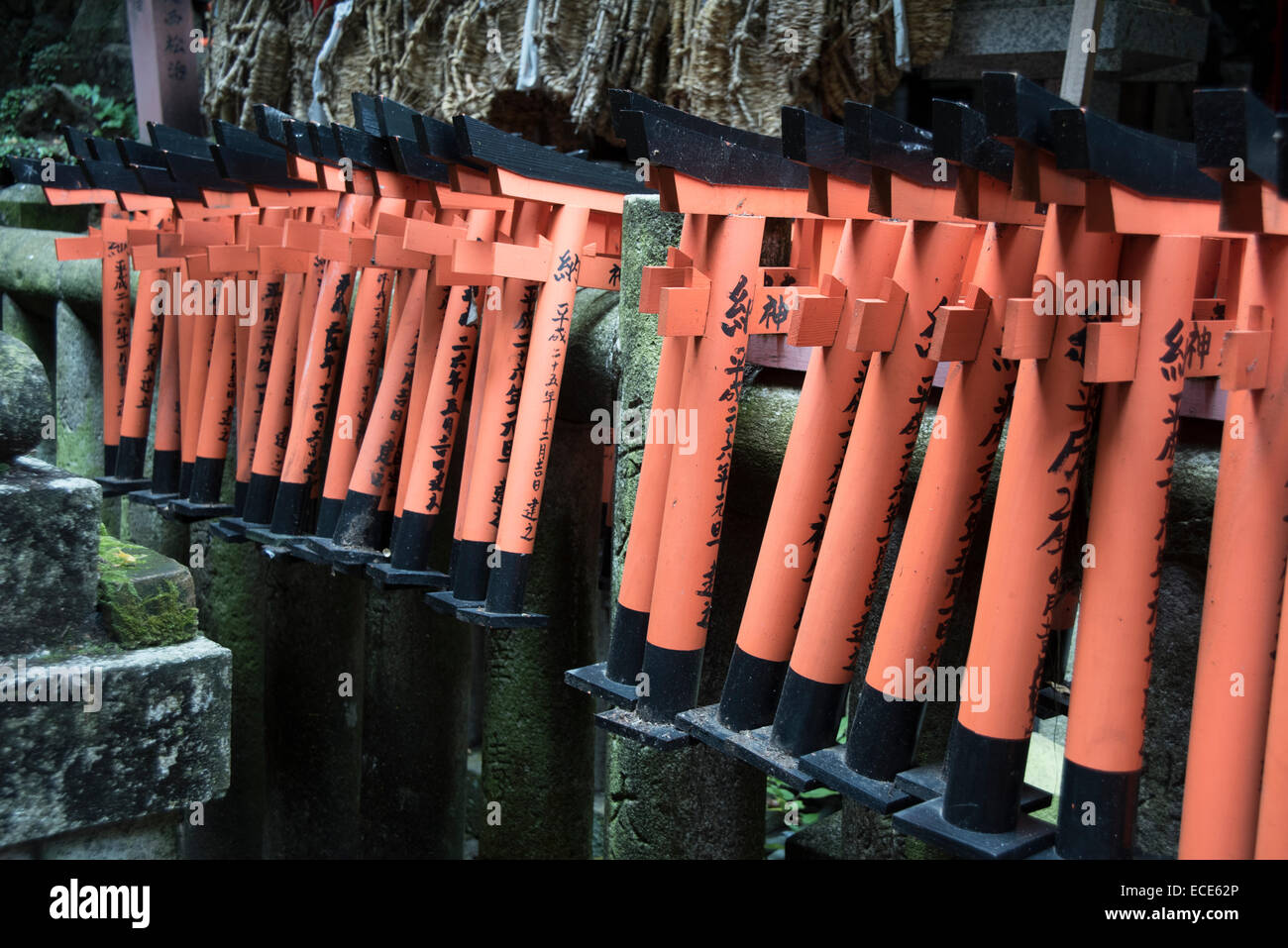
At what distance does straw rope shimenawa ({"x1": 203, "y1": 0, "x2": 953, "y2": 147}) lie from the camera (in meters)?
4.16

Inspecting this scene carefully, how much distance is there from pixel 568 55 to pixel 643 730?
317cm

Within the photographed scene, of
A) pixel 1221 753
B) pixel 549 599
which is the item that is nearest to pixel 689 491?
pixel 1221 753

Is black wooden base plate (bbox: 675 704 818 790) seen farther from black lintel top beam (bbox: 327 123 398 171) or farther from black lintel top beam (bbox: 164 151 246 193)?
black lintel top beam (bbox: 164 151 246 193)

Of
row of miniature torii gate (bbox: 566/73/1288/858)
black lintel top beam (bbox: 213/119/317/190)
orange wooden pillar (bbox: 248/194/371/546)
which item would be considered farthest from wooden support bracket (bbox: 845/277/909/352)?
black lintel top beam (bbox: 213/119/317/190)

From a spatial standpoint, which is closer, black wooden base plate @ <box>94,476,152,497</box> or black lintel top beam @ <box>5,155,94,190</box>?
black wooden base plate @ <box>94,476,152,497</box>

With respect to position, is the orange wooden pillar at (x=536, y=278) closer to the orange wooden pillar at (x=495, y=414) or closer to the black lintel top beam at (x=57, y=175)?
the orange wooden pillar at (x=495, y=414)

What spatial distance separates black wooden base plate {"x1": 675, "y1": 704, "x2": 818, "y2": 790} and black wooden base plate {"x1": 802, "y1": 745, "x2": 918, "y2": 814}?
0.02 m

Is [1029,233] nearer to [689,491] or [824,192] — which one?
[824,192]

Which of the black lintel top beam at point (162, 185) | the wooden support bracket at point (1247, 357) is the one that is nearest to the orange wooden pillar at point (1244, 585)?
the wooden support bracket at point (1247, 357)

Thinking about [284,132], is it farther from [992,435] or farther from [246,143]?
[992,435]

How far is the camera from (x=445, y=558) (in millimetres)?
3891

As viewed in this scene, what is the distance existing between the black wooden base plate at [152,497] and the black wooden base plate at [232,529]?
1.42 ft

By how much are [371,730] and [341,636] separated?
0.43 metres

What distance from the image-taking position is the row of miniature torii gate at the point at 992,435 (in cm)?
149
